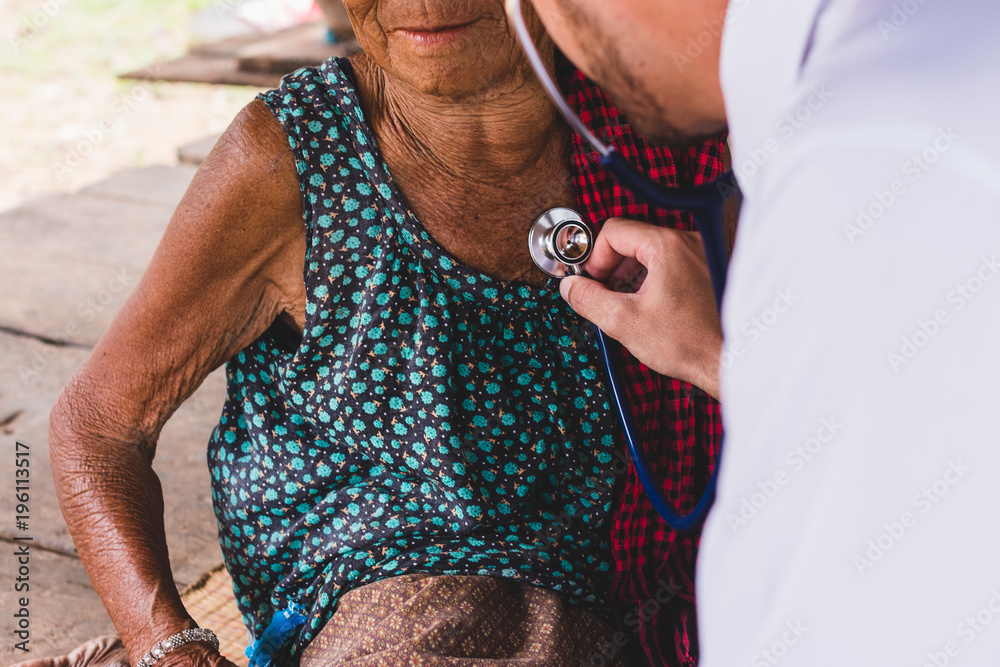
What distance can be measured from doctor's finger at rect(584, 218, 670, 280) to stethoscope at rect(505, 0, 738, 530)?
34 mm

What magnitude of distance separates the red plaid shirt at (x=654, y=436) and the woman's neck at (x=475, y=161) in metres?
0.07

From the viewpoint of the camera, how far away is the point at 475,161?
1458 millimetres

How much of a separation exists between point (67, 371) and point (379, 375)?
5.13ft

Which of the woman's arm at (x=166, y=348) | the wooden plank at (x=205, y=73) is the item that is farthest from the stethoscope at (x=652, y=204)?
the wooden plank at (x=205, y=73)

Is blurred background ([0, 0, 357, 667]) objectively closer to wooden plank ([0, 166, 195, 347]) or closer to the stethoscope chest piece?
wooden plank ([0, 166, 195, 347])

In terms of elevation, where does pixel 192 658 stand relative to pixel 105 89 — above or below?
below

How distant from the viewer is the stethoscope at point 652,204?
3.16ft

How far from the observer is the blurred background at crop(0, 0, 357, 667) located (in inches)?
76.1

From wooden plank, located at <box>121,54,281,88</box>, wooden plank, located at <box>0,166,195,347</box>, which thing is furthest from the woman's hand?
wooden plank, located at <box>121,54,281,88</box>

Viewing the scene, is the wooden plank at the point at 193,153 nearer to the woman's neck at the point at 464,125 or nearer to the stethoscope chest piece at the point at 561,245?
the woman's neck at the point at 464,125

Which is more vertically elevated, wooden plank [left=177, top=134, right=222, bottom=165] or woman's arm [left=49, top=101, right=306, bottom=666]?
wooden plank [left=177, top=134, right=222, bottom=165]

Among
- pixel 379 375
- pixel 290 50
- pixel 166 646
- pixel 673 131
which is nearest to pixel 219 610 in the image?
pixel 166 646

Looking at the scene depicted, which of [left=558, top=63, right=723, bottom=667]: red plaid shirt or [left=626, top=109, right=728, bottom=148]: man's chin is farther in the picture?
[left=558, top=63, right=723, bottom=667]: red plaid shirt

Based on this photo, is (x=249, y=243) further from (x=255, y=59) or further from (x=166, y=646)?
(x=255, y=59)
